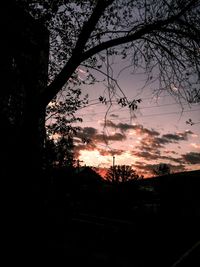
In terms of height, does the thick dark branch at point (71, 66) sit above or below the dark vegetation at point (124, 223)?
above

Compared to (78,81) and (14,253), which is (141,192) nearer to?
(78,81)

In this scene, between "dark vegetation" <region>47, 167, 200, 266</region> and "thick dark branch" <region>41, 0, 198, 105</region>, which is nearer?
"thick dark branch" <region>41, 0, 198, 105</region>

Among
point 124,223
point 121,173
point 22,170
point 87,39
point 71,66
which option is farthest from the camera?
point 121,173

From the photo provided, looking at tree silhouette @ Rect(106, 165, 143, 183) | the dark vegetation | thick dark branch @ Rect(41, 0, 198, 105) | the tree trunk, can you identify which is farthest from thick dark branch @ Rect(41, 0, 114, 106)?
tree silhouette @ Rect(106, 165, 143, 183)

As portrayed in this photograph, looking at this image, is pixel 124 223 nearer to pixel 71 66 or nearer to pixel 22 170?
pixel 22 170

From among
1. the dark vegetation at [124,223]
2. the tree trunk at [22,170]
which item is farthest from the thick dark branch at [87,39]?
the dark vegetation at [124,223]

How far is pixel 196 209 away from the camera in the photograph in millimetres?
27016

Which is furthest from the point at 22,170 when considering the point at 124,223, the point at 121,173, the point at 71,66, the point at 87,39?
the point at 121,173

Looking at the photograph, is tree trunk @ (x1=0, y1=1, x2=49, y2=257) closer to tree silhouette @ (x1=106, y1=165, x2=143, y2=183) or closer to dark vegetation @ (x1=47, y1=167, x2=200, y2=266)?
dark vegetation @ (x1=47, y1=167, x2=200, y2=266)

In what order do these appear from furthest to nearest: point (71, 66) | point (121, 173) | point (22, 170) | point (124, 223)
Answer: point (121, 173), point (124, 223), point (71, 66), point (22, 170)

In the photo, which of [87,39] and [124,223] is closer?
[87,39]

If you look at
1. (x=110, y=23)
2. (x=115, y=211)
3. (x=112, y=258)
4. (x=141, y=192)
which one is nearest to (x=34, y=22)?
(x=110, y=23)

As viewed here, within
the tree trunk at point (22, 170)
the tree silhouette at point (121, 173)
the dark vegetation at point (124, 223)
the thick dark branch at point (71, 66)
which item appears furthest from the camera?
the tree silhouette at point (121, 173)

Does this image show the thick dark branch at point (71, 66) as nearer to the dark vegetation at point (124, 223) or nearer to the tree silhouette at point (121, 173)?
the dark vegetation at point (124, 223)
